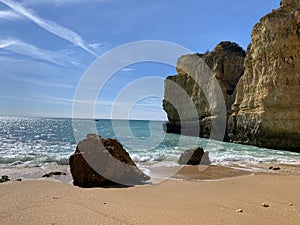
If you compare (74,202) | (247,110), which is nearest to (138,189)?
(74,202)

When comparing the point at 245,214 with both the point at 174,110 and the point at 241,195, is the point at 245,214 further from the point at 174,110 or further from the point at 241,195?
the point at 174,110

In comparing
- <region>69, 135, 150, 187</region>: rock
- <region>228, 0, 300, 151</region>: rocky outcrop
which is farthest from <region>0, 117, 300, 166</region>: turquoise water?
<region>69, 135, 150, 187</region>: rock

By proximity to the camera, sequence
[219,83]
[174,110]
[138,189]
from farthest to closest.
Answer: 1. [174,110]
2. [219,83]
3. [138,189]

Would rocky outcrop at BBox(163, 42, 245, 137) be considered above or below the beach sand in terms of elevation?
above

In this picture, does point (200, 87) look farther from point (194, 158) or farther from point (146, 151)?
point (194, 158)

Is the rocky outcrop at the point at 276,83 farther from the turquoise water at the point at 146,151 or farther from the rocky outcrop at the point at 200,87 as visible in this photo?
the rocky outcrop at the point at 200,87

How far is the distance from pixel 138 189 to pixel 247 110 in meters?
22.3

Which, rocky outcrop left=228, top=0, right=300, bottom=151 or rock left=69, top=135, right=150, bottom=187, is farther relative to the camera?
rocky outcrop left=228, top=0, right=300, bottom=151

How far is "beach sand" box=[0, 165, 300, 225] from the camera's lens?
392 cm

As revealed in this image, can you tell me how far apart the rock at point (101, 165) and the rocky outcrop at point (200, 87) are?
1101 inches

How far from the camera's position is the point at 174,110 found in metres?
46.7

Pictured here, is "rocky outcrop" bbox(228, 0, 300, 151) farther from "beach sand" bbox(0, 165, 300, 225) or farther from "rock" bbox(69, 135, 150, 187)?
"rock" bbox(69, 135, 150, 187)

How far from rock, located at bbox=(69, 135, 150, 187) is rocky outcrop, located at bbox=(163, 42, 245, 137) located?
2796 cm

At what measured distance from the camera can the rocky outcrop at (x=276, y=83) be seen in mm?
20641
